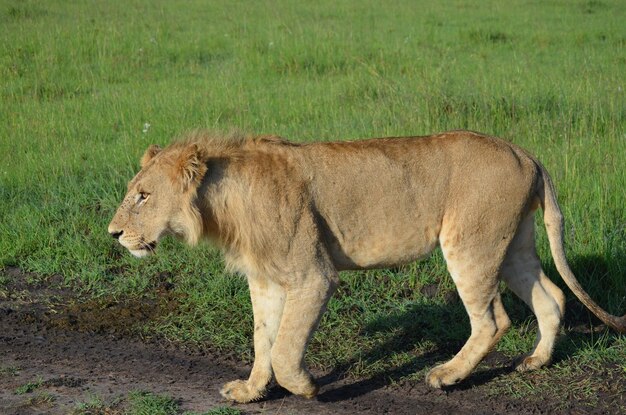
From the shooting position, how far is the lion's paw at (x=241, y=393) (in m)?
3.88

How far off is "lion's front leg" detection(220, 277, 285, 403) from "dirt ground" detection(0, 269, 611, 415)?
8 centimetres

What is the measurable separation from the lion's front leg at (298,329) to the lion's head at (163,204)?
19.1 inches

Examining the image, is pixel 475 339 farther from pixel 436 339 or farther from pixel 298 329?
pixel 298 329

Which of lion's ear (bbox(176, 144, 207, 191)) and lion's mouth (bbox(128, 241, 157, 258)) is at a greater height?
lion's ear (bbox(176, 144, 207, 191))

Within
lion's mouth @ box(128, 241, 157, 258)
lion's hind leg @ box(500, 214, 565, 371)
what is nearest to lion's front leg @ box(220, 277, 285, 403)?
lion's mouth @ box(128, 241, 157, 258)

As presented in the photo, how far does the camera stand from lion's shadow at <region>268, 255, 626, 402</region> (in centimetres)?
411

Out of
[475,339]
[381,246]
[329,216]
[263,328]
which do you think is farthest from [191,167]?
[475,339]

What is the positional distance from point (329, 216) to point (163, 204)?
685 mm

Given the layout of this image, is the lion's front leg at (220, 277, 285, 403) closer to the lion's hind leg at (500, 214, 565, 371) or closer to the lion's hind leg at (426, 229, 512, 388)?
the lion's hind leg at (426, 229, 512, 388)

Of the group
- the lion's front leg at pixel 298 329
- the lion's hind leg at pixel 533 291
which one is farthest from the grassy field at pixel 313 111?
the lion's front leg at pixel 298 329

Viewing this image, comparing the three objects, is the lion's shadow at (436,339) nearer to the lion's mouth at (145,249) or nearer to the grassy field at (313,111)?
the grassy field at (313,111)

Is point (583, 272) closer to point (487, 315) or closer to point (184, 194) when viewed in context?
point (487, 315)

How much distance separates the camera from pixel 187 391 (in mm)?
3990

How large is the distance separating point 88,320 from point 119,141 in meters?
2.69
